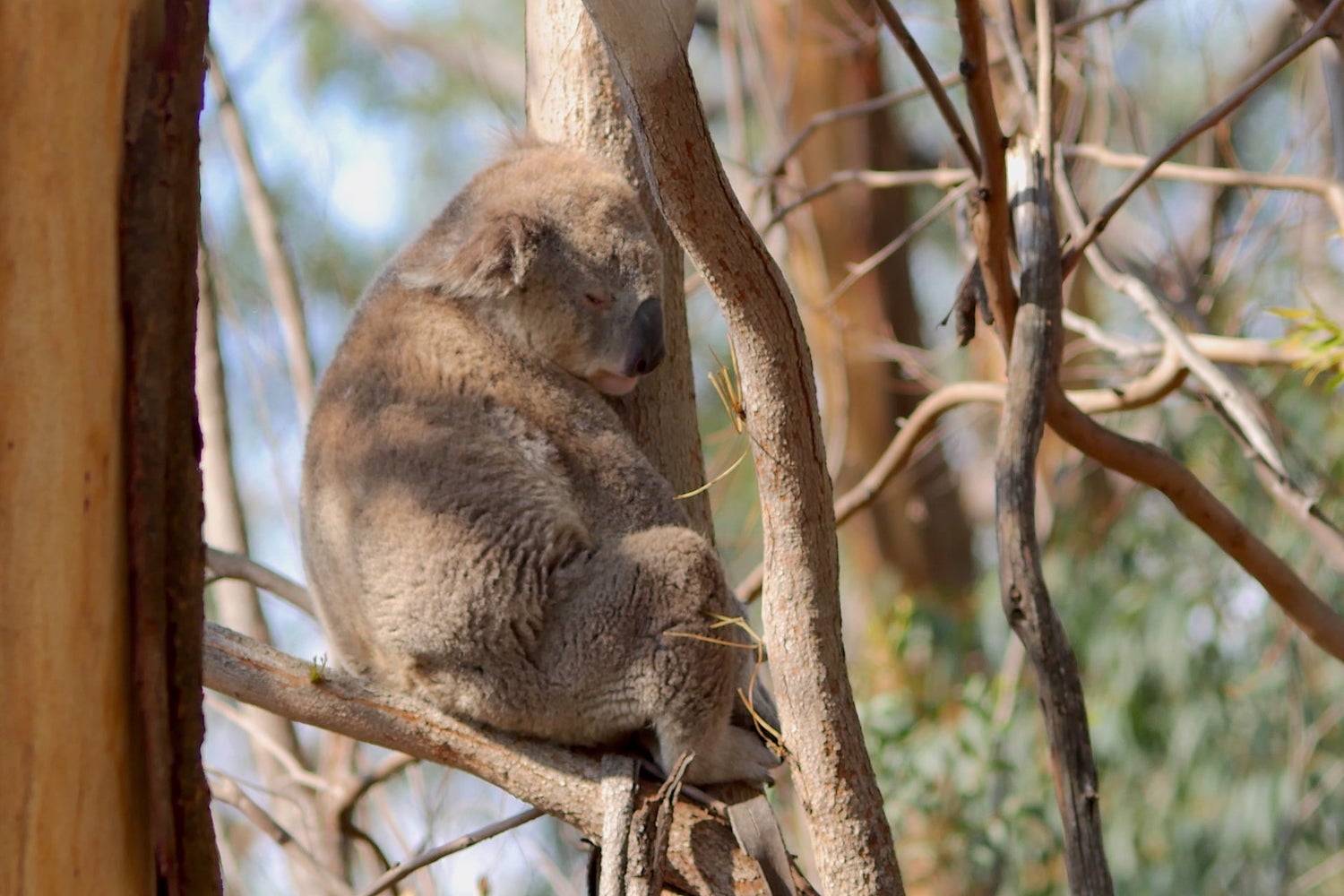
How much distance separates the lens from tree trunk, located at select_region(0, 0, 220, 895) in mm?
1034

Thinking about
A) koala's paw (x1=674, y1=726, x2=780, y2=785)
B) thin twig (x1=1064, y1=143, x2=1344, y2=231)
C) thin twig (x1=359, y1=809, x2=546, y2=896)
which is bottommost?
thin twig (x1=359, y1=809, x2=546, y2=896)

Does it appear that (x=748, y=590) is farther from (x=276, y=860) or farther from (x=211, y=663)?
(x=276, y=860)

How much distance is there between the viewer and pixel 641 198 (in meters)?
2.29

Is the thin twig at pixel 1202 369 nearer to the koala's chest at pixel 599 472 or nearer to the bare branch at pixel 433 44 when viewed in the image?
the koala's chest at pixel 599 472

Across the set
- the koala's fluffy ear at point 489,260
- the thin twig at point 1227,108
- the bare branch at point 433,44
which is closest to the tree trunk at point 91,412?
the koala's fluffy ear at point 489,260

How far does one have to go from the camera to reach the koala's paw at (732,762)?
2.02 meters

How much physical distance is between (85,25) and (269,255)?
3098 millimetres

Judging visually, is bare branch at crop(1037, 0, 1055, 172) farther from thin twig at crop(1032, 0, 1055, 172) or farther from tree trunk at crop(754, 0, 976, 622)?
tree trunk at crop(754, 0, 976, 622)

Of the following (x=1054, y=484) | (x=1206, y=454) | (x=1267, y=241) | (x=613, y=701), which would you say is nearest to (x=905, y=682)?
(x=1054, y=484)

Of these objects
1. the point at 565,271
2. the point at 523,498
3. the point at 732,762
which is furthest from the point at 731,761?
the point at 565,271

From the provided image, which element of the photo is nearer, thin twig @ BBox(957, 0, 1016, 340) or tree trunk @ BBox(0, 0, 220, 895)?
tree trunk @ BBox(0, 0, 220, 895)

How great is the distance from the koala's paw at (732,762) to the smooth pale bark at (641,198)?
1.34 ft

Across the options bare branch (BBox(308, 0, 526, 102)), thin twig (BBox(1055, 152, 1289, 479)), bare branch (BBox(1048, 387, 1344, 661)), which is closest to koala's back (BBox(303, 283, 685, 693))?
bare branch (BBox(1048, 387, 1344, 661))

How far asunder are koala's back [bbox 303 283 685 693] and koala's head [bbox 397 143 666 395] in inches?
1.7
